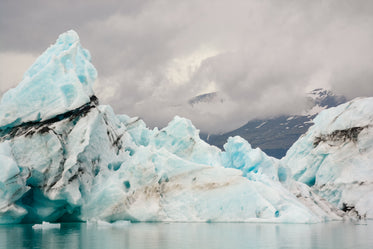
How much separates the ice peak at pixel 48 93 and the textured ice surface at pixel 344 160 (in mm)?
15705

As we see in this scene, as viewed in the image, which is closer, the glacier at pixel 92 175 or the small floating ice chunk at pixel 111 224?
the small floating ice chunk at pixel 111 224

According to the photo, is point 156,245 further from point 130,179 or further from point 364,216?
point 364,216

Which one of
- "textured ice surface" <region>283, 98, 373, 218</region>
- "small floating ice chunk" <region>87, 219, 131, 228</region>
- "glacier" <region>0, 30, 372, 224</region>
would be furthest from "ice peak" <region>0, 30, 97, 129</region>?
"textured ice surface" <region>283, 98, 373, 218</region>

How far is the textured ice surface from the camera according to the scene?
996 inches

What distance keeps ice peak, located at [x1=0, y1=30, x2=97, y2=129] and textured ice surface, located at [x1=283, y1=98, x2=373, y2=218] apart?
1571 cm

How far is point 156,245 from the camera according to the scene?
30.7ft

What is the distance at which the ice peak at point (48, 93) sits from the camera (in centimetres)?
1864

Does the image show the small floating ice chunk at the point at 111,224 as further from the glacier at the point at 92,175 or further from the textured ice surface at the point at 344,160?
the textured ice surface at the point at 344,160

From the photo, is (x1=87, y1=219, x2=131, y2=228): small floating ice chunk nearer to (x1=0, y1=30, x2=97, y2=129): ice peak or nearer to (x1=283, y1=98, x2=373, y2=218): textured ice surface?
(x1=0, y1=30, x2=97, y2=129): ice peak

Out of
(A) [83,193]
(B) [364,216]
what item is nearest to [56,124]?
(A) [83,193]

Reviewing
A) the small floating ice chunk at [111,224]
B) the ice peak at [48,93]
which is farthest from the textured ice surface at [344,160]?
the ice peak at [48,93]

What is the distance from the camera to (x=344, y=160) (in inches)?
1045

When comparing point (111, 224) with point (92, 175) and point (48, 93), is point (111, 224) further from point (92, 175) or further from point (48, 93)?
point (48, 93)

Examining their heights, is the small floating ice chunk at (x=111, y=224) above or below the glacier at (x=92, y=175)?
below
